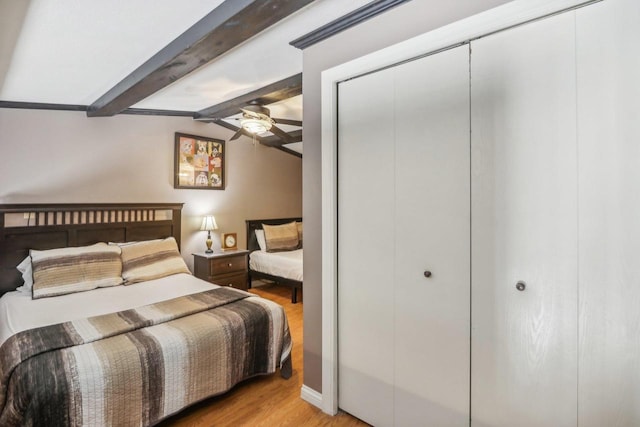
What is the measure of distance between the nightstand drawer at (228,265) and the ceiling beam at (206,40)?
2.06m

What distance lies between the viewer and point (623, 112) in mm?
1121

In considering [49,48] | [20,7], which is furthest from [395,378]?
[49,48]

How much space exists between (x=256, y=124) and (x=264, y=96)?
293mm

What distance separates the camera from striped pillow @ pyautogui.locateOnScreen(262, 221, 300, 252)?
15.5 ft

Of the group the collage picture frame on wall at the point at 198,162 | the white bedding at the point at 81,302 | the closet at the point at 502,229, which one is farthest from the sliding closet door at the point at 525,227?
the collage picture frame on wall at the point at 198,162

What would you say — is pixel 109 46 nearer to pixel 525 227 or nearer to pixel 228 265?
pixel 525 227

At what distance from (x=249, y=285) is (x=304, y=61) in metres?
3.53

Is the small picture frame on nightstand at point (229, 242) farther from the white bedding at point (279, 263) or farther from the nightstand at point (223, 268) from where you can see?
the white bedding at point (279, 263)

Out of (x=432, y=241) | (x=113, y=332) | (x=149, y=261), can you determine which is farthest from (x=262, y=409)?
(x=149, y=261)

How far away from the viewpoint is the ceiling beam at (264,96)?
2.74 m

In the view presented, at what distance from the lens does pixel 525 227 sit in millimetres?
1316

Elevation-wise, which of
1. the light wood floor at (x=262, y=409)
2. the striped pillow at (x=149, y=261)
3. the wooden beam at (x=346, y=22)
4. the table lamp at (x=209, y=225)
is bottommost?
the light wood floor at (x=262, y=409)

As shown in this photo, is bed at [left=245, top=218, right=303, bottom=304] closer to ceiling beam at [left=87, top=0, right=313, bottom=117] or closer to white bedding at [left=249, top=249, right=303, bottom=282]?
white bedding at [left=249, top=249, right=303, bottom=282]

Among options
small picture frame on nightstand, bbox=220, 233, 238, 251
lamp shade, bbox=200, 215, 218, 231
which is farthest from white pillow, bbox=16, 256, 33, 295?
small picture frame on nightstand, bbox=220, 233, 238, 251
